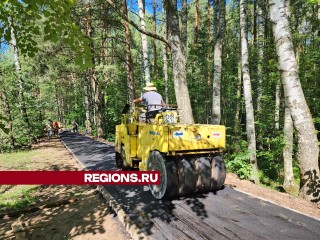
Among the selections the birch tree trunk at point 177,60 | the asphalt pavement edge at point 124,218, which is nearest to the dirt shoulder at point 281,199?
the birch tree trunk at point 177,60

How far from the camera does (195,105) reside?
2588 centimetres

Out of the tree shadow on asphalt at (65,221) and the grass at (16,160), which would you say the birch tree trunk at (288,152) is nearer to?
the tree shadow on asphalt at (65,221)

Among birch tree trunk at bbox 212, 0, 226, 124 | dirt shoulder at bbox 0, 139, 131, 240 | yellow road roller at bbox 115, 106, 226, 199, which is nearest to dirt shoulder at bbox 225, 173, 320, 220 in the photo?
yellow road roller at bbox 115, 106, 226, 199

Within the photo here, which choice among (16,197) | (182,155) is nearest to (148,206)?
(182,155)

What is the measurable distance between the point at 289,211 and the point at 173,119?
3.39 meters

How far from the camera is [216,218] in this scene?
5.02 meters

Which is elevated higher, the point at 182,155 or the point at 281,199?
the point at 182,155

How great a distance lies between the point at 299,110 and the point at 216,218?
3.32 metres

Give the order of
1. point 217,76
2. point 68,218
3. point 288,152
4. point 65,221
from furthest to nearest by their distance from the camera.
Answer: point 217,76 → point 288,152 → point 68,218 → point 65,221

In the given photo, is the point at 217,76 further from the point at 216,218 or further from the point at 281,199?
the point at 216,218

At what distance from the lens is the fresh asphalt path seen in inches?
172

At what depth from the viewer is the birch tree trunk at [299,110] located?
6031 mm

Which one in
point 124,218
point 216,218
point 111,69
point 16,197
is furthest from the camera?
point 111,69

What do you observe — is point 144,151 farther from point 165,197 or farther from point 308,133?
point 308,133
